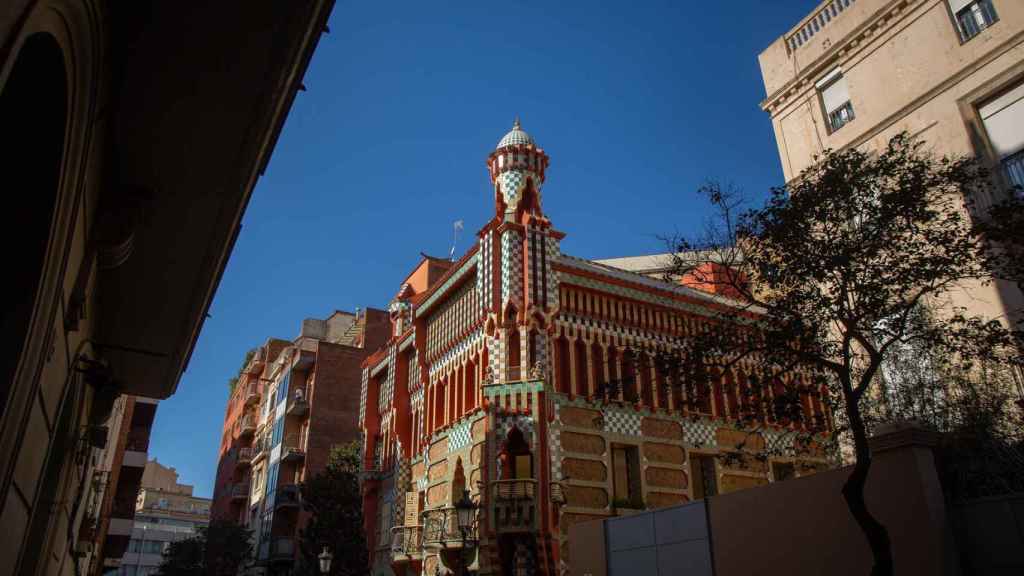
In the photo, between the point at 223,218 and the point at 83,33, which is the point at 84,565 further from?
the point at 83,33

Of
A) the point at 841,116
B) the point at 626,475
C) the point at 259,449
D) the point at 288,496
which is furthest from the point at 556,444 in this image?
the point at 259,449

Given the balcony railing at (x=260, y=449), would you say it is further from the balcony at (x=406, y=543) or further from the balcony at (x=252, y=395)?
the balcony at (x=406, y=543)

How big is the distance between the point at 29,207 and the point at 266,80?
1.75m

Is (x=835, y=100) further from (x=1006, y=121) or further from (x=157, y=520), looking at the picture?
(x=157, y=520)

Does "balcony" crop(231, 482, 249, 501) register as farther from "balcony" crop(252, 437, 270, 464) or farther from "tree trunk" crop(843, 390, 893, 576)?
"tree trunk" crop(843, 390, 893, 576)

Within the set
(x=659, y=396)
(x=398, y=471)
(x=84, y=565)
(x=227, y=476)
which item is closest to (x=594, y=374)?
(x=659, y=396)

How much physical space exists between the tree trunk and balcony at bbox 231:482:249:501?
4932 cm

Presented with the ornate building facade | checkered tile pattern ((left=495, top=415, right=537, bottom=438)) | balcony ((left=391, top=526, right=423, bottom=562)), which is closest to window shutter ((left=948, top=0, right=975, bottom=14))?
the ornate building facade

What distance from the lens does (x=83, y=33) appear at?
423cm

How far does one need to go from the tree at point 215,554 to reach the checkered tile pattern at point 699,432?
27.1 meters

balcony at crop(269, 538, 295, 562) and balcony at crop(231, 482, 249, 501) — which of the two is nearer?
balcony at crop(269, 538, 295, 562)

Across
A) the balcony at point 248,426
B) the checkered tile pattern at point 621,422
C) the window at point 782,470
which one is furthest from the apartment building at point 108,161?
the balcony at point 248,426

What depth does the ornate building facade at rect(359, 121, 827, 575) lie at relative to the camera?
20438mm

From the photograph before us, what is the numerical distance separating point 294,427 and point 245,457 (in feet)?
37.0
